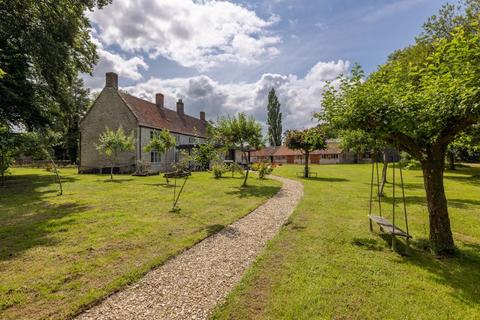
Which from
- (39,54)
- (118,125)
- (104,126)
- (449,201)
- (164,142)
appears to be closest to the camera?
(449,201)

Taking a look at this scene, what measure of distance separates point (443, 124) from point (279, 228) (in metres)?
5.24

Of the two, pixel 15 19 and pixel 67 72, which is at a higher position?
pixel 15 19

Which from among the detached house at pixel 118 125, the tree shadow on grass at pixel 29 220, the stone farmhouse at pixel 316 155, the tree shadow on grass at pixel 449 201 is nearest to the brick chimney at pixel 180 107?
the detached house at pixel 118 125

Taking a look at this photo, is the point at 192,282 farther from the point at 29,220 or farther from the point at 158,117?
the point at 158,117

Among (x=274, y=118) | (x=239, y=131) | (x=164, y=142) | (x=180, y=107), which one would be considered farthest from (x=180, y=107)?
(x=274, y=118)

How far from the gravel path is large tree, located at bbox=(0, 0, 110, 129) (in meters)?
17.9

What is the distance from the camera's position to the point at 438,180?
6426 mm

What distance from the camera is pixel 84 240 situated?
6965 mm

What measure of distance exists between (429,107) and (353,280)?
4.04 metres

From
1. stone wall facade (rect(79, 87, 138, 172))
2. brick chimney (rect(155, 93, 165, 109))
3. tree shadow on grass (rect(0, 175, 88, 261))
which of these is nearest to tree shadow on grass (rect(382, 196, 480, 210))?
tree shadow on grass (rect(0, 175, 88, 261))

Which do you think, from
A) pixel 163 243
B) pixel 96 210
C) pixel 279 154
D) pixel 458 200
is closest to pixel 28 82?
pixel 96 210

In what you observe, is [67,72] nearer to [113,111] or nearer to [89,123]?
[113,111]

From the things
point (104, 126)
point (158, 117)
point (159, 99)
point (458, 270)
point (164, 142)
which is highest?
point (159, 99)

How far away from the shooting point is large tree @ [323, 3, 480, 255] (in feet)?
16.9
